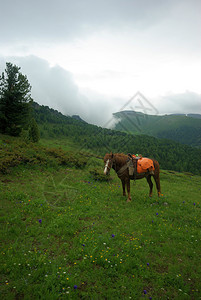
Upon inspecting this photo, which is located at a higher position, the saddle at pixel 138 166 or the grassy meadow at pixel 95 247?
the saddle at pixel 138 166

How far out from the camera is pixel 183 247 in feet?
18.7

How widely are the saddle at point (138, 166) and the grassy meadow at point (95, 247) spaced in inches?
78.8

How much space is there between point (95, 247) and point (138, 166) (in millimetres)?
5991

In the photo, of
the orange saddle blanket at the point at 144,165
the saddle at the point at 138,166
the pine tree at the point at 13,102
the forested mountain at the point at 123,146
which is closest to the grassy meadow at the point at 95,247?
the saddle at the point at 138,166

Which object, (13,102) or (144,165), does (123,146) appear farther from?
(13,102)

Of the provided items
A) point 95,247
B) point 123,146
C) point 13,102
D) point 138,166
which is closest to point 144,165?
point 138,166

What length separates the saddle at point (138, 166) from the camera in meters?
9.86

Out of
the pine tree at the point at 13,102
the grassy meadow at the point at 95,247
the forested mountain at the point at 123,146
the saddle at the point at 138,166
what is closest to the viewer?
the grassy meadow at the point at 95,247

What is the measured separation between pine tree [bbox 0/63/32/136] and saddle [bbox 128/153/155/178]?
986 inches

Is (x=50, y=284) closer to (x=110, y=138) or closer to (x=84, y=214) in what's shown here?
(x=84, y=214)

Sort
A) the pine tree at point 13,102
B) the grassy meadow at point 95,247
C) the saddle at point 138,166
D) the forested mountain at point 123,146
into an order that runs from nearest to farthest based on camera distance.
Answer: the grassy meadow at point 95,247 → the saddle at point 138,166 → the forested mountain at point 123,146 → the pine tree at point 13,102

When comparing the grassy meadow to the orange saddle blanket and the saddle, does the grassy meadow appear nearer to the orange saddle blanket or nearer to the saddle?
the saddle

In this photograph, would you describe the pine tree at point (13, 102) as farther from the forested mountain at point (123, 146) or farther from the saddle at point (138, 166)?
the saddle at point (138, 166)

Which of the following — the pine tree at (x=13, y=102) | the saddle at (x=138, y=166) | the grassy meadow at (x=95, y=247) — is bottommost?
the grassy meadow at (x=95, y=247)
